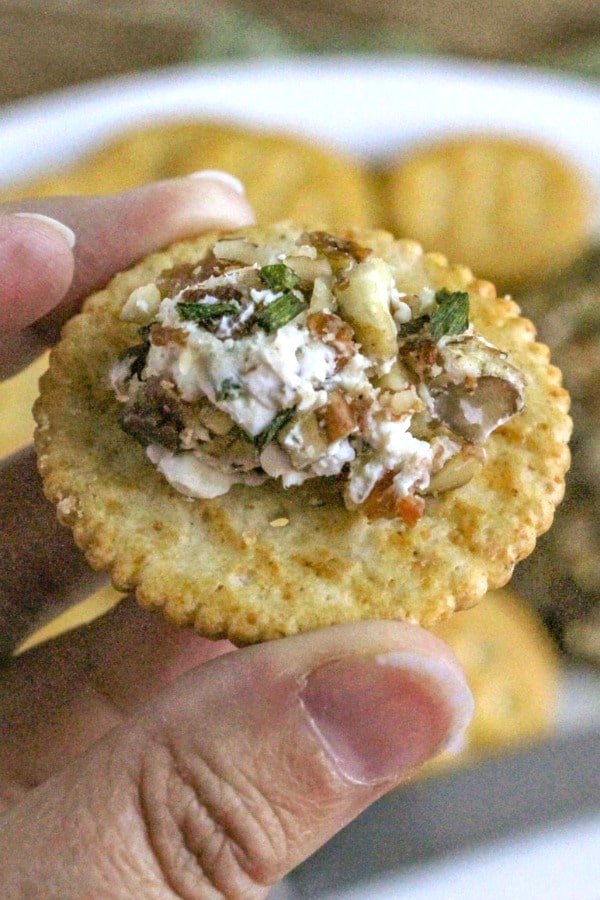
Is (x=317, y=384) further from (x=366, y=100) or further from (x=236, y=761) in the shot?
(x=366, y=100)

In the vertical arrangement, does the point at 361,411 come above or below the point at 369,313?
below

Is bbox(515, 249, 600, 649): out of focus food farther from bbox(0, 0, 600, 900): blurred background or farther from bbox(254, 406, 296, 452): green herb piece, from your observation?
bbox(254, 406, 296, 452): green herb piece

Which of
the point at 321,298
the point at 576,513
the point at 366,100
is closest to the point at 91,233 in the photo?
the point at 321,298

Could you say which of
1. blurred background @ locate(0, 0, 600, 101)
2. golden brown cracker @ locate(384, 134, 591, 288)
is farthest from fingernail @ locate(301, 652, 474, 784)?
blurred background @ locate(0, 0, 600, 101)

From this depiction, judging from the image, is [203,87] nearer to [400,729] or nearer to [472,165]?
[472,165]

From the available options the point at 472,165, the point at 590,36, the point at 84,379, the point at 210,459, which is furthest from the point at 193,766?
the point at 590,36

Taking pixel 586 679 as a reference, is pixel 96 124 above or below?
above

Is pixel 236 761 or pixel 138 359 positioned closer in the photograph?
pixel 236 761
